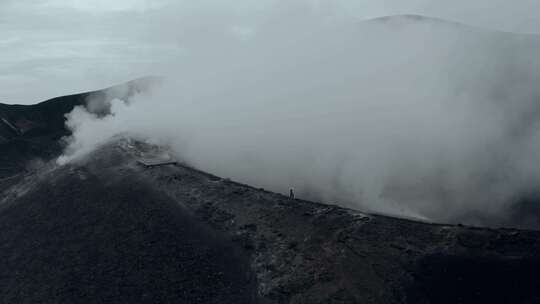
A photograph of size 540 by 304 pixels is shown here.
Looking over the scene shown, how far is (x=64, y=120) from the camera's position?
243 ft

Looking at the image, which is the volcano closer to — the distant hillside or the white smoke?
the white smoke

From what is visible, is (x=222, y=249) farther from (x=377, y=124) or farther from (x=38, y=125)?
(x=38, y=125)

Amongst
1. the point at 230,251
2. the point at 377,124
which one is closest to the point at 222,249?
the point at 230,251

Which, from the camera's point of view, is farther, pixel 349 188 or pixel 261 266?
pixel 349 188

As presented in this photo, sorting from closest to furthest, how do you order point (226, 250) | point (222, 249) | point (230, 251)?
point (230, 251) < point (226, 250) < point (222, 249)

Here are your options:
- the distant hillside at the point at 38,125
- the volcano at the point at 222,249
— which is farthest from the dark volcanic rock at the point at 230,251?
the distant hillside at the point at 38,125

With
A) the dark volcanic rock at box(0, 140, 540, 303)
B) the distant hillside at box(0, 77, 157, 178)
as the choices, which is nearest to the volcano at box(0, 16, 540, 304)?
the dark volcanic rock at box(0, 140, 540, 303)

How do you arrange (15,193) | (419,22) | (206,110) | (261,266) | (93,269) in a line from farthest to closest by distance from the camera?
1. (419,22)
2. (206,110)
3. (15,193)
4. (93,269)
5. (261,266)

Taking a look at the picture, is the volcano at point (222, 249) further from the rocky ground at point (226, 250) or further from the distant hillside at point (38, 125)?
the distant hillside at point (38, 125)

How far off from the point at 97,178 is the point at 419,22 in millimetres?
52159

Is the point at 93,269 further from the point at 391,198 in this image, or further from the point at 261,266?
the point at 391,198

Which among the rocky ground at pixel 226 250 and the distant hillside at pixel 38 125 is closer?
the rocky ground at pixel 226 250

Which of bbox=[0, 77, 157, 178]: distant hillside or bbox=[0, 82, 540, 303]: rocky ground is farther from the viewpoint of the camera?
bbox=[0, 77, 157, 178]: distant hillside

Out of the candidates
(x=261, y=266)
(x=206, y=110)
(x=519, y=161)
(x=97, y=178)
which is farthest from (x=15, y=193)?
(x=519, y=161)
